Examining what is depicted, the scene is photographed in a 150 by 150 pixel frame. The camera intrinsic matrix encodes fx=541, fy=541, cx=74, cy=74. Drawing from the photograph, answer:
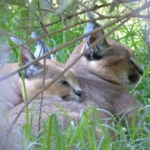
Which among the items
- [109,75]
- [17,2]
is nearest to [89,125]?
[17,2]

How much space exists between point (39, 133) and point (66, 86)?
1119 millimetres

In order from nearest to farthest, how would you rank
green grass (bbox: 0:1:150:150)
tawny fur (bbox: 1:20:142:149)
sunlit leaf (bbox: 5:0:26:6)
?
sunlit leaf (bbox: 5:0:26:6)
green grass (bbox: 0:1:150:150)
tawny fur (bbox: 1:20:142:149)

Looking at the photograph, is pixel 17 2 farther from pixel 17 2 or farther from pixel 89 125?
pixel 89 125

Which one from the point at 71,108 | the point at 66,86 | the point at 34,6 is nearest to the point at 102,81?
the point at 66,86

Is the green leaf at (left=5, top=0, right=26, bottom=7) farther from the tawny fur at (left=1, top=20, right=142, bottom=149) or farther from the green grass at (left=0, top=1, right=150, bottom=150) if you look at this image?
the tawny fur at (left=1, top=20, right=142, bottom=149)

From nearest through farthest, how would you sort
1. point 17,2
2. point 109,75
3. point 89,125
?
point 17,2 → point 89,125 → point 109,75

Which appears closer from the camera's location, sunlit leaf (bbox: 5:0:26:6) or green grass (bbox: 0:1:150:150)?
sunlit leaf (bbox: 5:0:26:6)

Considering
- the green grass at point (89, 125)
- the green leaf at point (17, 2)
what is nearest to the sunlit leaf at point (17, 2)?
the green leaf at point (17, 2)

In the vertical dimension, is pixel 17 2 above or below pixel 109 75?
above

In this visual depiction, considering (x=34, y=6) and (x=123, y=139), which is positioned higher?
(x=34, y=6)

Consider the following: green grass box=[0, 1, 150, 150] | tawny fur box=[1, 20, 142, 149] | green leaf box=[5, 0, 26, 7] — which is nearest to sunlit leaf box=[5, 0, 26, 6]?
green leaf box=[5, 0, 26, 7]

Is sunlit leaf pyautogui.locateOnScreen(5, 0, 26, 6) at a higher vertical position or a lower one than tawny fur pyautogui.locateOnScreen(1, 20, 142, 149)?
higher

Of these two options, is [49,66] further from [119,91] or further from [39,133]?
[39,133]

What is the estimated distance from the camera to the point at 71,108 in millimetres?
3584
